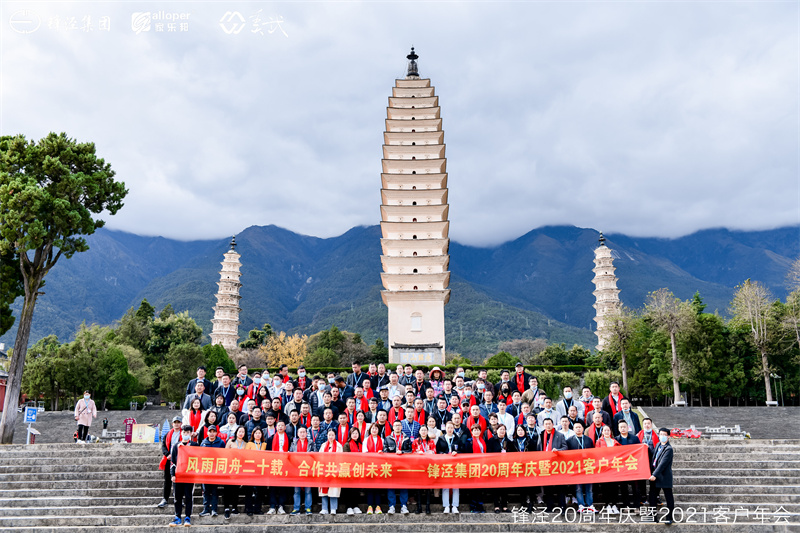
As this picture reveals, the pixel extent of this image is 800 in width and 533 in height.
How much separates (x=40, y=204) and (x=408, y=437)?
9.06 metres

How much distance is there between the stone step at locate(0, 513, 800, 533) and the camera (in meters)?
6.57

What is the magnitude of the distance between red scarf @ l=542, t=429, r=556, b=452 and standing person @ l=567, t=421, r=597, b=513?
208 millimetres

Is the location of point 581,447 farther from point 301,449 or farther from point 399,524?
point 301,449

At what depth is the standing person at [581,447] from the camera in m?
6.96

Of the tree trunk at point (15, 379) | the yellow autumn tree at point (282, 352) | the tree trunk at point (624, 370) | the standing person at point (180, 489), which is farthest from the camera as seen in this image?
the yellow autumn tree at point (282, 352)

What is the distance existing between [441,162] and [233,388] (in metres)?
23.1

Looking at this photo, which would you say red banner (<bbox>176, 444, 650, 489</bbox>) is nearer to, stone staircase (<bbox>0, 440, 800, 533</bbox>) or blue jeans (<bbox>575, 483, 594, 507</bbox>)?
blue jeans (<bbox>575, 483, 594, 507</bbox>)

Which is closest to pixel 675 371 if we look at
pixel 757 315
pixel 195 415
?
pixel 757 315

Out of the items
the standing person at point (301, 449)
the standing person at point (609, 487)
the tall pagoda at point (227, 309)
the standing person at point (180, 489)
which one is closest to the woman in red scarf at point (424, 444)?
the standing person at point (301, 449)

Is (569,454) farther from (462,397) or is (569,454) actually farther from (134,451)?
(134,451)

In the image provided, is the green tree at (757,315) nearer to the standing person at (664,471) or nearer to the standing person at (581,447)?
the standing person at (664,471)

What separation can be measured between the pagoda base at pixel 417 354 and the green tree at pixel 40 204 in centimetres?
1588

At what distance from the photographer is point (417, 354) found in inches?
1032

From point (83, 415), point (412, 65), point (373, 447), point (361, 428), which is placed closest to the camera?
point (373, 447)
